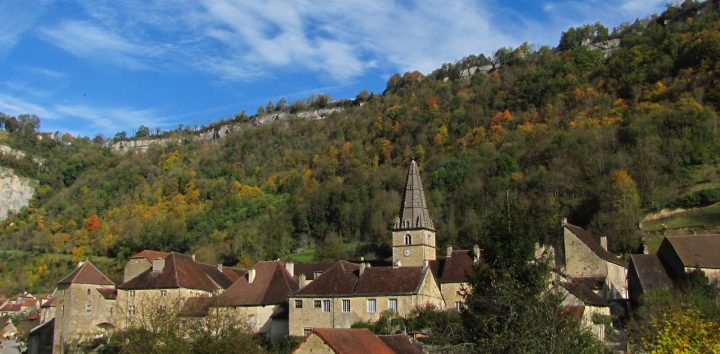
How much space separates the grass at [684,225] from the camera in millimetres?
64250

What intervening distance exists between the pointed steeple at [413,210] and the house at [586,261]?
11694mm

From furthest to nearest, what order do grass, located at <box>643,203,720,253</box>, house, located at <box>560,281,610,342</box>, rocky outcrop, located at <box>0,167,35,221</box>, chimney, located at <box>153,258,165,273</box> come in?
rocky outcrop, located at <box>0,167,35,221</box> → grass, located at <box>643,203,720,253</box> → chimney, located at <box>153,258,165,273</box> → house, located at <box>560,281,610,342</box>

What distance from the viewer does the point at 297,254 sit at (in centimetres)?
9012

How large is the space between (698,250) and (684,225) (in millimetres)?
16507

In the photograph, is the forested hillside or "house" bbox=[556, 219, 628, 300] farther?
the forested hillside

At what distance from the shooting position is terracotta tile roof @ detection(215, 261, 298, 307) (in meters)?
49.5

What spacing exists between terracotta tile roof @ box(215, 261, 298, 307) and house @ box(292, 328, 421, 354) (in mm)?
16844

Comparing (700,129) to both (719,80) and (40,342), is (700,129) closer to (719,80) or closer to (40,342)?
(719,80)

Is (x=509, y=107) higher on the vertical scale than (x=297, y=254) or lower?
higher

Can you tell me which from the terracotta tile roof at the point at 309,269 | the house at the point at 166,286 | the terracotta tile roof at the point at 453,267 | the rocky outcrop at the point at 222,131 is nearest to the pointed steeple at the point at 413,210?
the terracotta tile roof at the point at 309,269

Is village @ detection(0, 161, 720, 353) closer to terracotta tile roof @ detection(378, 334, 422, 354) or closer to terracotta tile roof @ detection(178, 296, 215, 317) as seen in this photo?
terracotta tile roof @ detection(178, 296, 215, 317)

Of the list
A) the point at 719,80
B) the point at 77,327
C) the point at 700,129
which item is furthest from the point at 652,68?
the point at 77,327

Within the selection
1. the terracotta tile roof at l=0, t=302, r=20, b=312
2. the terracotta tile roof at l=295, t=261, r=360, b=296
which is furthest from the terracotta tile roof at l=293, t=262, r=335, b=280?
the terracotta tile roof at l=0, t=302, r=20, b=312

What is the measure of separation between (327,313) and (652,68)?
215 ft
